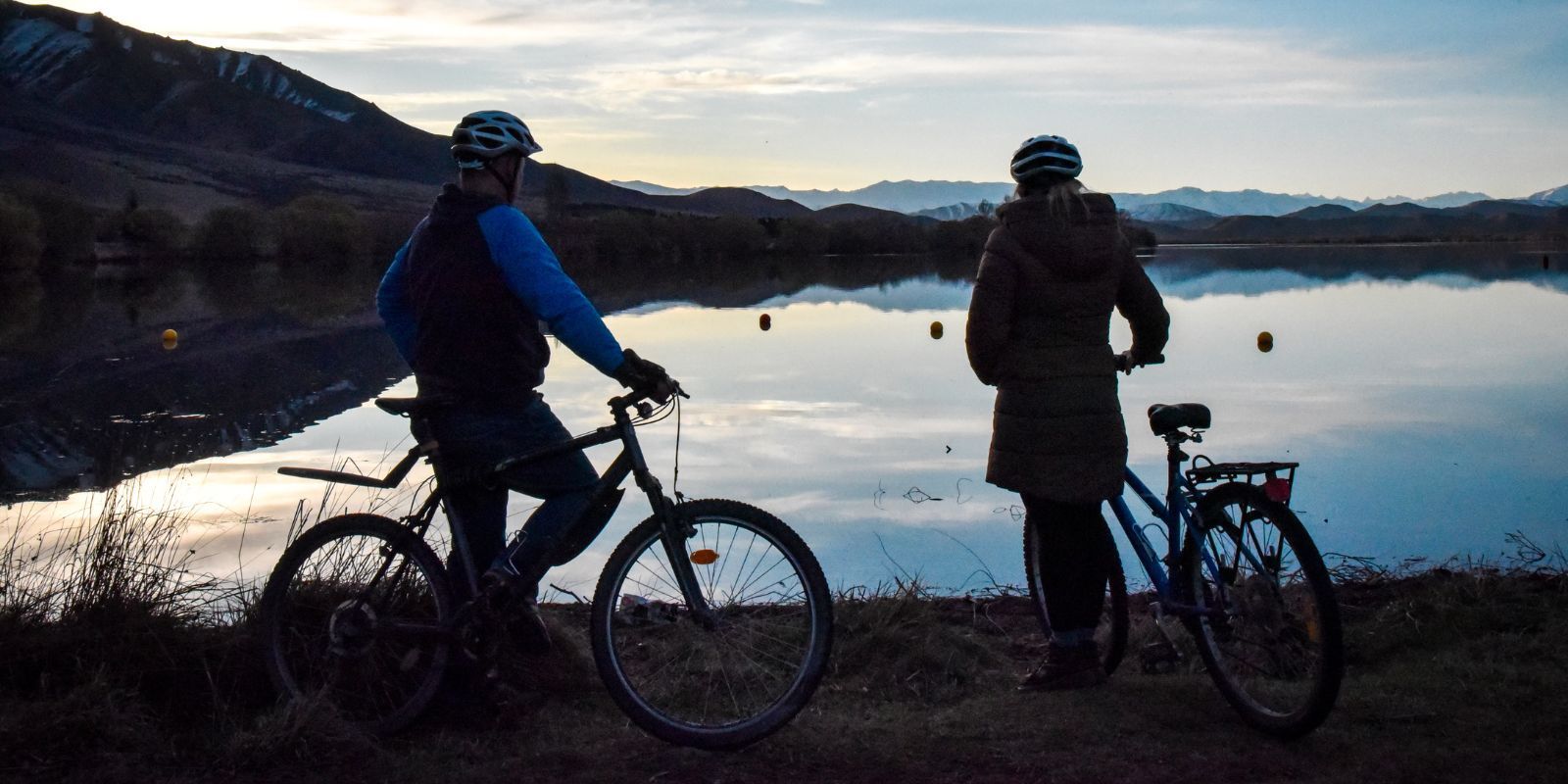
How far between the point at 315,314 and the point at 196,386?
38.2 feet

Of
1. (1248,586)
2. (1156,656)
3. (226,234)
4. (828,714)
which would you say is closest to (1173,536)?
(1248,586)

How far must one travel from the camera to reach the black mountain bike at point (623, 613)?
3553 mm

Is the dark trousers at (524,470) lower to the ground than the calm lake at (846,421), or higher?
higher

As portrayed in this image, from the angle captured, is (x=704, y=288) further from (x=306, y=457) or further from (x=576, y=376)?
(x=306, y=457)

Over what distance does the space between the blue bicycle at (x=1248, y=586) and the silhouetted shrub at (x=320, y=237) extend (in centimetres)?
5702

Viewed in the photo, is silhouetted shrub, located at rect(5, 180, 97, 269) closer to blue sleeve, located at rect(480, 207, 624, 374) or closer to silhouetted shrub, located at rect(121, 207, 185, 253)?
silhouetted shrub, located at rect(121, 207, 185, 253)

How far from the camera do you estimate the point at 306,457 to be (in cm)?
968

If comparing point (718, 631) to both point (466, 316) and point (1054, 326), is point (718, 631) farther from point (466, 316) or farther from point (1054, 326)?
point (1054, 326)

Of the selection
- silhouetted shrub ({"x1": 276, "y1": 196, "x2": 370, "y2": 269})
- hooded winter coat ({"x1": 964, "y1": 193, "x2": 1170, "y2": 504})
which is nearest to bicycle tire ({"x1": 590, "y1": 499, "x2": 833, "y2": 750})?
hooded winter coat ({"x1": 964, "y1": 193, "x2": 1170, "y2": 504})

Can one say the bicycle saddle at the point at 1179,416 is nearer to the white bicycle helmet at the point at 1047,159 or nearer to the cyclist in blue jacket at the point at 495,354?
the white bicycle helmet at the point at 1047,159

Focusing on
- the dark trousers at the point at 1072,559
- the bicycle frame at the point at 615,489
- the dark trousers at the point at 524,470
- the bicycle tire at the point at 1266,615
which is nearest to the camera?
the bicycle tire at the point at 1266,615

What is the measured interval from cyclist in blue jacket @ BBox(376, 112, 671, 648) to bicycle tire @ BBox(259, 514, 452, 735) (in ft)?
0.50

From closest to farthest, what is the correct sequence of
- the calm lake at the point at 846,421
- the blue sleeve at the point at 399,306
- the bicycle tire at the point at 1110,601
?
the blue sleeve at the point at 399,306 < the bicycle tire at the point at 1110,601 < the calm lake at the point at 846,421

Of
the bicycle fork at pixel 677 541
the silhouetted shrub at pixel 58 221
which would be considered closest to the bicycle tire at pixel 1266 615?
the bicycle fork at pixel 677 541
